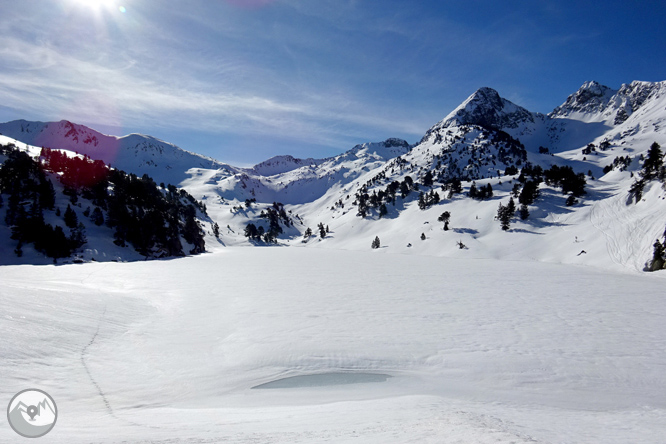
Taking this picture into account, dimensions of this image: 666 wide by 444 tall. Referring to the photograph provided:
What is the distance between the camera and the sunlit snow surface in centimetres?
793

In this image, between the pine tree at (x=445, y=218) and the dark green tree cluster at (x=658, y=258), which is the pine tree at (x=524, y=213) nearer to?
the pine tree at (x=445, y=218)

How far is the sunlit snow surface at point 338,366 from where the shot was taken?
793cm

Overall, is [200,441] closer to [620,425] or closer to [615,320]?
[620,425]

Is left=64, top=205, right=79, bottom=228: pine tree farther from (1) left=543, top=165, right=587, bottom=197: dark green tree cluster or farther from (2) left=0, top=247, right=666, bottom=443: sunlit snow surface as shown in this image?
(1) left=543, top=165, right=587, bottom=197: dark green tree cluster

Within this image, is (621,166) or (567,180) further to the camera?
(621,166)

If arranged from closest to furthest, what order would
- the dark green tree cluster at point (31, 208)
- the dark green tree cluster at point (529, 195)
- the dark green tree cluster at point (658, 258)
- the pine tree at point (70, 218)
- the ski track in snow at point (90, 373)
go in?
the ski track in snow at point (90, 373)
the dark green tree cluster at point (658, 258)
the dark green tree cluster at point (31, 208)
the pine tree at point (70, 218)
the dark green tree cluster at point (529, 195)

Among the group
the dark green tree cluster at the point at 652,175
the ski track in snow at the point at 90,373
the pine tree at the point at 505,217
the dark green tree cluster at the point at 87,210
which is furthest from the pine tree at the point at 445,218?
the ski track in snow at the point at 90,373

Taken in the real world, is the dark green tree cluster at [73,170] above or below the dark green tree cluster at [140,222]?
above

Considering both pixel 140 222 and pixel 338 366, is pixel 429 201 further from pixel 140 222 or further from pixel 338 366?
pixel 338 366

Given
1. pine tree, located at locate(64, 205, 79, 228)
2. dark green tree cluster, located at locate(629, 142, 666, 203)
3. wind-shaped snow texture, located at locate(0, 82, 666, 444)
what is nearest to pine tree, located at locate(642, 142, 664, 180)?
dark green tree cluster, located at locate(629, 142, 666, 203)

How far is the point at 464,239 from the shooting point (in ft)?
255

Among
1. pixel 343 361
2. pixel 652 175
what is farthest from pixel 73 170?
pixel 652 175

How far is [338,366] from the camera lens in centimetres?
1299

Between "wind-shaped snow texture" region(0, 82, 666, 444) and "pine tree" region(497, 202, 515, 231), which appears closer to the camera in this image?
"wind-shaped snow texture" region(0, 82, 666, 444)
